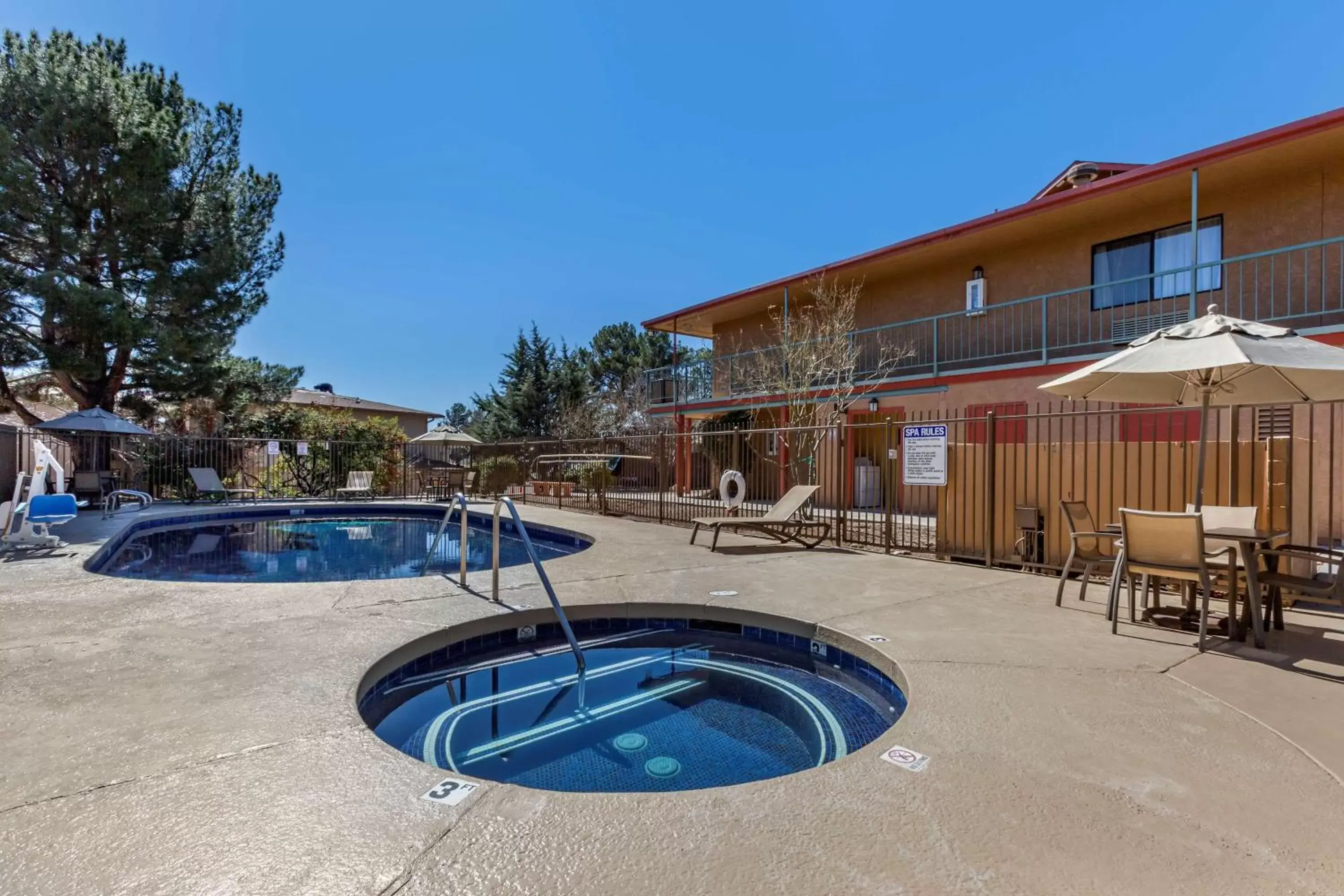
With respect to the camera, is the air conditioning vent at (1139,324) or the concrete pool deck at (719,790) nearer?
the concrete pool deck at (719,790)

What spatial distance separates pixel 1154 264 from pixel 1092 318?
1.27m

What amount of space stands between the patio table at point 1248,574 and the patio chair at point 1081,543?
0.21 meters

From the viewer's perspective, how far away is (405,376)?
4809 cm

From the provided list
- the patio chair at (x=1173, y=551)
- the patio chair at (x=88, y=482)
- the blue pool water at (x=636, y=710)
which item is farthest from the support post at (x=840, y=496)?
the patio chair at (x=88, y=482)

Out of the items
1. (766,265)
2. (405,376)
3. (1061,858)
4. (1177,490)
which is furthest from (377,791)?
(405,376)

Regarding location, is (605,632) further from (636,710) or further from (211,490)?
(211,490)

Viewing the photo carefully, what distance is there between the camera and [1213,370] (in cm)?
511

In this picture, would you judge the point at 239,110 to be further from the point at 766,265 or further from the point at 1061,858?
the point at 1061,858

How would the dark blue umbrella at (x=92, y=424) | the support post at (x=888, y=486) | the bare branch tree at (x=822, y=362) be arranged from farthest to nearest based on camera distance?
the bare branch tree at (x=822, y=362) → the dark blue umbrella at (x=92, y=424) → the support post at (x=888, y=486)

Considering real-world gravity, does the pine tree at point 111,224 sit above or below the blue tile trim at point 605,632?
above

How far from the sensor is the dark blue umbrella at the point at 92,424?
41.1ft

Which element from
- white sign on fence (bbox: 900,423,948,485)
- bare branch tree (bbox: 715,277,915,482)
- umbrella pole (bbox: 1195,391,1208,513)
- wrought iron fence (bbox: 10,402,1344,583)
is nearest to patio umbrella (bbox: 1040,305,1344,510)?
umbrella pole (bbox: 1195,391,1208,513)

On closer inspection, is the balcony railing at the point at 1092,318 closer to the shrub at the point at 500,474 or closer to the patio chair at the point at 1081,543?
the patio chair at the point at 1081,543

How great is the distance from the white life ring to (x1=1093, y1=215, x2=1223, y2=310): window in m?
6.84
